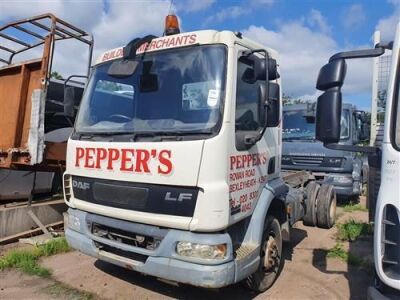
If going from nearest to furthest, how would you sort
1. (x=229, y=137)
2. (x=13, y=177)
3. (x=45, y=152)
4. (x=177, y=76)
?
1. (x=229, y=137)
2. (x=177, y=76)
3. (x=45, y=152)
4. (x=13, y=177)

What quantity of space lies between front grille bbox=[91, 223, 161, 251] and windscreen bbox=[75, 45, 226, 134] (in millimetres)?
948

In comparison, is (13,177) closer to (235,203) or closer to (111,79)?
(111,79)

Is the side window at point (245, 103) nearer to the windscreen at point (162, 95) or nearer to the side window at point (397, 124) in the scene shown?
the windscreen at point (162, 95)

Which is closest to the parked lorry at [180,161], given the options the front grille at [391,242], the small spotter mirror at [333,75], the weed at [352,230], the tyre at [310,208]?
the small spotter mirror at [333,75]

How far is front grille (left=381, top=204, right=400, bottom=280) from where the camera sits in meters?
2.63

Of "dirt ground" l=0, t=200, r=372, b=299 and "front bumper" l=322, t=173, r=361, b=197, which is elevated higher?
"front bumper" l=322, t=173, r=361, b=197

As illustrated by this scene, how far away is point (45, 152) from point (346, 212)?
6159mm

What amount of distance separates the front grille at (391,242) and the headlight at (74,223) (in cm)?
287

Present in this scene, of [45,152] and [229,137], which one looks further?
[45,152]

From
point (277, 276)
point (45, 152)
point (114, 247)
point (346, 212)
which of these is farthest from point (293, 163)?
point (114, 247)

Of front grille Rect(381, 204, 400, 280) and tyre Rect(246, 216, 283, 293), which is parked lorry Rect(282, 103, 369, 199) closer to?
tyre Rect(246, 216, 283, 293)

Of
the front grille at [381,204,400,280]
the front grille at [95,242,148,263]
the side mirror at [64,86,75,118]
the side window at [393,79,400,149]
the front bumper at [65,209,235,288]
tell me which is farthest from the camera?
the side mirror at [64,86,75,118]

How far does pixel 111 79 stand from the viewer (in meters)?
4.31

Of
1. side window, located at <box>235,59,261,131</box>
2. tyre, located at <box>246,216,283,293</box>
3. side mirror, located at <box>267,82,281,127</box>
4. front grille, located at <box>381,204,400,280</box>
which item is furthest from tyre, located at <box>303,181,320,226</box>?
front grille, located at <box>381,204,400,280</box>
